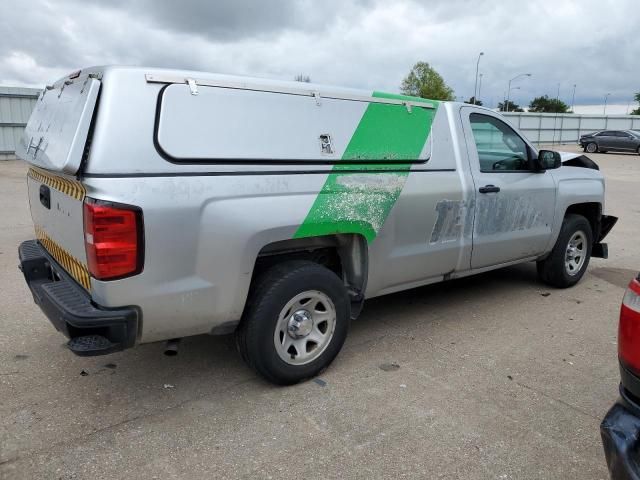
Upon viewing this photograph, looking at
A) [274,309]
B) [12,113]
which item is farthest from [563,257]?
[12,113]

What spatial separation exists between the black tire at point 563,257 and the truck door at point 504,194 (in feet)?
1.00

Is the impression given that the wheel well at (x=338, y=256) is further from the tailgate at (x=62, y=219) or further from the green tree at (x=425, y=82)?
the green tree at (x=425, y=82)

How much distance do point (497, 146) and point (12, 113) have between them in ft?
62.6

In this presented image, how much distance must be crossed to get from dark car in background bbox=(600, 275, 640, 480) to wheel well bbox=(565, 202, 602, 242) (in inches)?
156

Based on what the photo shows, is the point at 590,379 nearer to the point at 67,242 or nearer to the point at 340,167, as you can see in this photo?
the point at 340,167

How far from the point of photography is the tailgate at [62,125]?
276 centimetres

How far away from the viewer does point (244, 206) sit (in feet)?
9.92

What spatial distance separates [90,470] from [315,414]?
1.24 meters

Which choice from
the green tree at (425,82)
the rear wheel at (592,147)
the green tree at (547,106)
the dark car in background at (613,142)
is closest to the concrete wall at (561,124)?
the rear wheel at (592,147)

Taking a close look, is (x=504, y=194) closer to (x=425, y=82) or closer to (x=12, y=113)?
(x=12, y=113)

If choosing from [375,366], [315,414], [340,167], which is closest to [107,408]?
[315,414]

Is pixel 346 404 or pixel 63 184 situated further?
pixel 346 404

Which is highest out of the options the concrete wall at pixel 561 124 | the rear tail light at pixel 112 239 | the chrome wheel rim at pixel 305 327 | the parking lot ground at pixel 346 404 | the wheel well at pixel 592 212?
the concrete wall at pixel 561 124

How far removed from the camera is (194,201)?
2846mm
